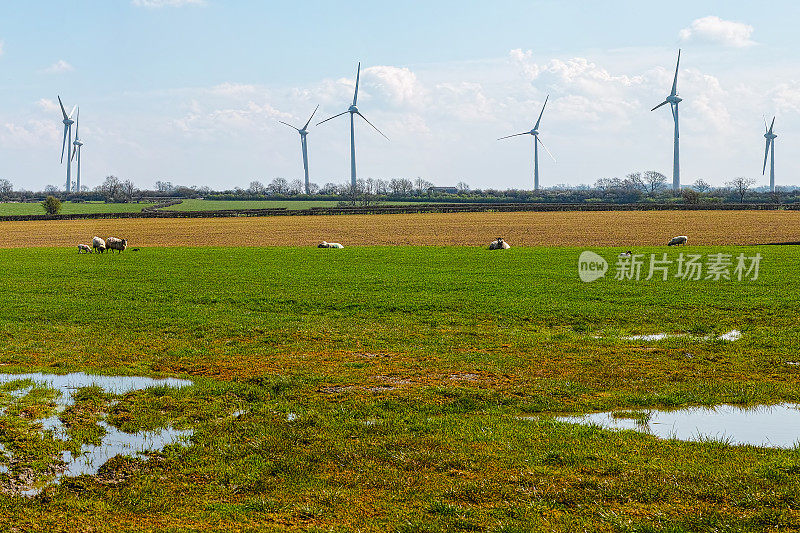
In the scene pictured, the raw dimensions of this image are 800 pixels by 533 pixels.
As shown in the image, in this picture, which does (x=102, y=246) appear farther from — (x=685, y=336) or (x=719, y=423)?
(x=719, y=423)

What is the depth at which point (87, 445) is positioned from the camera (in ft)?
37.1

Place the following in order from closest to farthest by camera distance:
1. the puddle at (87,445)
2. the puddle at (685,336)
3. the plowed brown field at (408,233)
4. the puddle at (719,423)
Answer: the puddle at (87,445)
the puddle at (719,423)
the puddle at (685,336)
the plowed brown field at (408,233)

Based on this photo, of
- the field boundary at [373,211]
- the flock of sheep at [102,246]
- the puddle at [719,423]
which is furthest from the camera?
the field boundary at [373,211]

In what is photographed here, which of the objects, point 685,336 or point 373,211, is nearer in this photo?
point 685,336

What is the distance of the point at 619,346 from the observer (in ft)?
60.6

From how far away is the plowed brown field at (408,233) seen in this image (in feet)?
218

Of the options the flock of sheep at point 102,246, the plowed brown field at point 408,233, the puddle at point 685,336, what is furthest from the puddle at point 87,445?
the plowed brown field at point 408,233

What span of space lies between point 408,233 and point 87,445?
230ft

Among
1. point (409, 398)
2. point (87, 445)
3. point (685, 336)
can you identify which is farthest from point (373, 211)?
point (87, 445)

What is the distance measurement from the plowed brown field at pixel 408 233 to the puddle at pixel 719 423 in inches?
1878

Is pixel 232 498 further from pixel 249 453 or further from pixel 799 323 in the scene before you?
pixel 799 323

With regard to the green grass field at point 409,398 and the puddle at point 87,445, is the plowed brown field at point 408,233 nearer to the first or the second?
the green grass field at point 409,398

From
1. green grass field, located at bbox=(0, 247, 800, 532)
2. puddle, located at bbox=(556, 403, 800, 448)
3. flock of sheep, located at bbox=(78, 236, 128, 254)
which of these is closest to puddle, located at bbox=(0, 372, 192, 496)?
green grass field, located at bbox=(0, 247, 800, 532)

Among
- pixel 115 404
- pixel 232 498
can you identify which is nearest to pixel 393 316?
pixel 115 404
